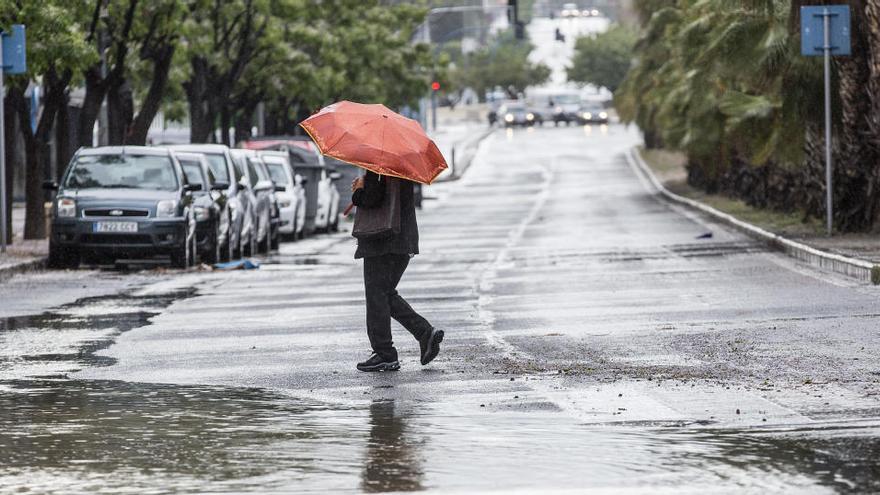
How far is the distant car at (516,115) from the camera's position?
124m

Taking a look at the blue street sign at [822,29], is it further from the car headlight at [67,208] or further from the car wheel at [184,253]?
the car headlight at [67,208]

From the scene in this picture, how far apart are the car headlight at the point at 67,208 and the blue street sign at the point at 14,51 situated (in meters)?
2.15

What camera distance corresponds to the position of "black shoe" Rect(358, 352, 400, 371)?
1327 centimetres

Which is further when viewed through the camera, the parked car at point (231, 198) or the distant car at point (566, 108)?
the distant car at point (566, 108)

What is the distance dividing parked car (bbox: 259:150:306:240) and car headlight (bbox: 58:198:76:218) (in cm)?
1048

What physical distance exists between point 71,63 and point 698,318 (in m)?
15.2

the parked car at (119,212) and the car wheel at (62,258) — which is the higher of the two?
the parked car at (119,212)

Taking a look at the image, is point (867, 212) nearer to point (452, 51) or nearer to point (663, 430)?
point (663, 430)

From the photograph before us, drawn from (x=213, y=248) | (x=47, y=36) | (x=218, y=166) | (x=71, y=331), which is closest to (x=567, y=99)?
(x=218, y=166)

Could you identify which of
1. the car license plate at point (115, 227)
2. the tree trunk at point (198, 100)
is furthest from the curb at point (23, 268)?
the tree trunk at point (198, 100)

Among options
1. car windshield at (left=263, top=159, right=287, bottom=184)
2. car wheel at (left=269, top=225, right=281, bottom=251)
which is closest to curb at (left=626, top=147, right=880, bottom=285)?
car wheel at (left=269, top=225, right=281, bottom=251)

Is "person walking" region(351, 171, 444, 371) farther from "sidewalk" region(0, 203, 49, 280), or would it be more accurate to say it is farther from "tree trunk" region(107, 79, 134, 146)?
"tree trunk" region(107, 79, 134, 146)

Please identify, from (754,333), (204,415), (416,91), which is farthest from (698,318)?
(416,91)

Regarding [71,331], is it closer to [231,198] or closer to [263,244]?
[231,198]
